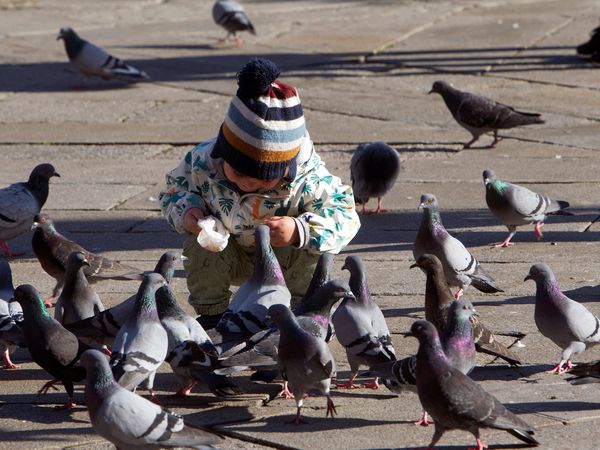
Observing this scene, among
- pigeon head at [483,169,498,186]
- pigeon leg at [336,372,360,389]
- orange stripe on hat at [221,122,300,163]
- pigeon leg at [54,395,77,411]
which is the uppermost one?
orange stripe on hat at [221,122,300,163]

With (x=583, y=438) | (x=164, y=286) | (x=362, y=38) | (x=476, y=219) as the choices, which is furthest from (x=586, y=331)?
(x=362, y=38)

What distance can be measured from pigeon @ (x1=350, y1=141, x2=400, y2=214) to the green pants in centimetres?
259

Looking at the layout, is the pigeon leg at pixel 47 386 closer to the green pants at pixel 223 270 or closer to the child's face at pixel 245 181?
the green pants at pixel 223 270

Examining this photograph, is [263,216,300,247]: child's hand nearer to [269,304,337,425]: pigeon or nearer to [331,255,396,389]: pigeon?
[331,255,396,389]: pigeon

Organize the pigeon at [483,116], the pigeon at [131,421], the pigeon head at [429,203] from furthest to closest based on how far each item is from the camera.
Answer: the pigeon at [483,116], the pigeon head at [429,203], the pigeon at [131,421]

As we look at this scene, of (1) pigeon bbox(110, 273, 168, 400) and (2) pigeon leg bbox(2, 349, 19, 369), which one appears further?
(2) pigeon leg bbox(2, 349, 19, 369)

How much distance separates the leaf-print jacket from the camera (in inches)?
218

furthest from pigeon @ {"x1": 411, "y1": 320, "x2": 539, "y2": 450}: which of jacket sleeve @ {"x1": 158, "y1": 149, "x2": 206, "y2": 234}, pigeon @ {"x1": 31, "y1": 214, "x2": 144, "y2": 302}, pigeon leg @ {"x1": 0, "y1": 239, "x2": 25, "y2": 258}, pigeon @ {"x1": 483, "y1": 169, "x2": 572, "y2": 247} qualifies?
pigeon leg @ {"x1": 0, "y1": 239, "x2": 25, "y2": 258}

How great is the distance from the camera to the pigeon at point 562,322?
509 cm

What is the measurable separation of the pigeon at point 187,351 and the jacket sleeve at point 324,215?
78 centimetres

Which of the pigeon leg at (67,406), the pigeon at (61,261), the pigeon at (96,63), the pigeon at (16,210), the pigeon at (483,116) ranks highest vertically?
the pigeon leg at (67,406)

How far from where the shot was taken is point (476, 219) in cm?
807

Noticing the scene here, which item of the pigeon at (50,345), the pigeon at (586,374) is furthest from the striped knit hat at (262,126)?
the pigeon at (586,374)

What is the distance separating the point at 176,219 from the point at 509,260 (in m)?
2.43
